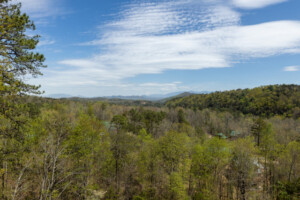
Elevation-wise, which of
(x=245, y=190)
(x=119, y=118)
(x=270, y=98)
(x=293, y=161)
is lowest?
(x=245, y=190)

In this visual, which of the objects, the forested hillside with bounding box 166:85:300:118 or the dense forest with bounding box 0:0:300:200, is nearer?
the dense forest with bounding box 0:0:300:200

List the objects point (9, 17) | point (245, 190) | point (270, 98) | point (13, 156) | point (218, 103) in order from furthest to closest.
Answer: point (218, 103)
point (270, 98)
point (245, 190)
point (13, 156)
point (9, 17)

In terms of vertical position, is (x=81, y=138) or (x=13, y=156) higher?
(x=13, y=156)

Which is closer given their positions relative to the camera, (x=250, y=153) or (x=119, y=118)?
(x=250, y=153)

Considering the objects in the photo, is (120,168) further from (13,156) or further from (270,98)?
(270,98)

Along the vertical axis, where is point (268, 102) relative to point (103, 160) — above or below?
above

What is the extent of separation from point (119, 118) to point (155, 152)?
801 inches

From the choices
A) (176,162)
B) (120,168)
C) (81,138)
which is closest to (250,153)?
(176,162)

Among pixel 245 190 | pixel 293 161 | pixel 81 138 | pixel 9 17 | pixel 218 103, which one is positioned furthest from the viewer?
pixel 218 103

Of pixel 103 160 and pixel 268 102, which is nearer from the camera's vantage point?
pixel 103 160

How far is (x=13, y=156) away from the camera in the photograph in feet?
24.3

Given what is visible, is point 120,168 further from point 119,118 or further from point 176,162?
point 119,118

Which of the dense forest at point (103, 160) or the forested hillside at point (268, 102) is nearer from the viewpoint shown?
the dense forest at point (103, 160)

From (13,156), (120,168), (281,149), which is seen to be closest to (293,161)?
(281,149)
